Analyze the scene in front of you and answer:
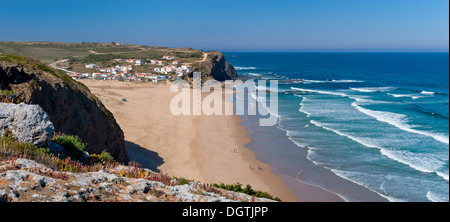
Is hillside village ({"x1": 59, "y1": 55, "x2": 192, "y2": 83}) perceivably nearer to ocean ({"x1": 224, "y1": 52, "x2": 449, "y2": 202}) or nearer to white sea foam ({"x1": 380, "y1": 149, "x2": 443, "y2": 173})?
ocean ({"x1": 224, "y1": 52, "x2": 449, "y2": 202})

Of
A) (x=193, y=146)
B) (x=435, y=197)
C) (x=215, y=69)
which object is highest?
(x=215, y=69)

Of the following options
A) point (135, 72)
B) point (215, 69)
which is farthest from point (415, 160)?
point (215, 69)

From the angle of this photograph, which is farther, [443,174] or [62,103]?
[443,174]

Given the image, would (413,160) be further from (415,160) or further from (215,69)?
(215,69)

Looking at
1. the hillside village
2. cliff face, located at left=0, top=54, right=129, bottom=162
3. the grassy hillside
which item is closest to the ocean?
cliff face, located at left=0, top=54, right=129, bottom=162

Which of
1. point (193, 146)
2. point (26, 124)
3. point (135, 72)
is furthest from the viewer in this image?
point (135, 72)

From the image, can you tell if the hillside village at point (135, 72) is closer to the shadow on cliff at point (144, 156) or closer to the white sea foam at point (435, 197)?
the shadow on cliff at point (144, 156)

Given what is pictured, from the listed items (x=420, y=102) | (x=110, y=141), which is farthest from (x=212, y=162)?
(x=420, y=102)
